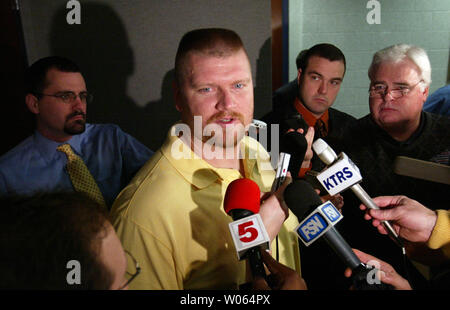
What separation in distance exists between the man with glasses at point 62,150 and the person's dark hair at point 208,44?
957 mm

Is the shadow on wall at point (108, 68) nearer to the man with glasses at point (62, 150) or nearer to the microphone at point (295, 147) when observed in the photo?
the man with glasses at point (62, 150)

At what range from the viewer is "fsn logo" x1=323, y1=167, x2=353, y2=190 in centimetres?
81

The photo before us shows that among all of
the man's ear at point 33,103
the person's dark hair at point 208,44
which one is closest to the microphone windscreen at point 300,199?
the person's dark hair at point 208,44

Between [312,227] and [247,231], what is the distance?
156 mm

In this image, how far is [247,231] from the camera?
68 cm

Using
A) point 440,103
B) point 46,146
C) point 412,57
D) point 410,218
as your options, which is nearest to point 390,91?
point 412,57

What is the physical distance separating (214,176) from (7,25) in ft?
6.54

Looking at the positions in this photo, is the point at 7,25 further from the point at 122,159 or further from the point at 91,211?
the point at 91,211

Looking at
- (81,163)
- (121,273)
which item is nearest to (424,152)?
(121,273)

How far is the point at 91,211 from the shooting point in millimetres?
598

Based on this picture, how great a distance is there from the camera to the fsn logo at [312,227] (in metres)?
0.69

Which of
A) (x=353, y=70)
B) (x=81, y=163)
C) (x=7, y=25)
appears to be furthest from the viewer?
(x=353, y=70)

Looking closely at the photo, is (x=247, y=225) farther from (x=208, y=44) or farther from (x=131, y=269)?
(x=208, y=44)

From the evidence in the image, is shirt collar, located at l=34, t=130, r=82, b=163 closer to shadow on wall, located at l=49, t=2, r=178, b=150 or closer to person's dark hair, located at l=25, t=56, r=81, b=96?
person's dark hair, located at l=25, t=56, r=81, b=96
